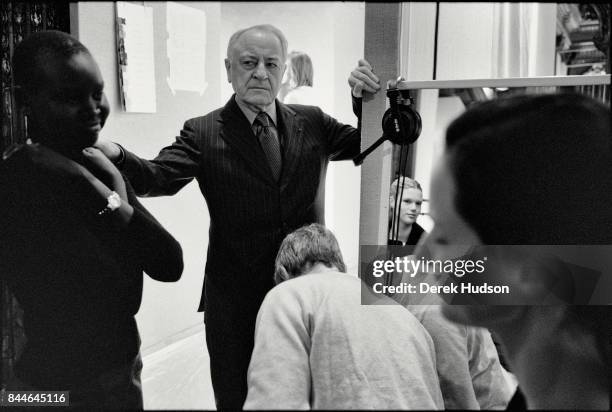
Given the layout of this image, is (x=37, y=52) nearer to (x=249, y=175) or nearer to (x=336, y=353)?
(x=249, y=175)

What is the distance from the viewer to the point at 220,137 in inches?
48.4

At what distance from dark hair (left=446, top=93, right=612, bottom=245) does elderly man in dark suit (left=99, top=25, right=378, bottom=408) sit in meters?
0.51

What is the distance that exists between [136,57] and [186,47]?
13cm

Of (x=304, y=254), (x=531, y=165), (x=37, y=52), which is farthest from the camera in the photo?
(x=37, y=52)

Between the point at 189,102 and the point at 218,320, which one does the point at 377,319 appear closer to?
the point at 218,320

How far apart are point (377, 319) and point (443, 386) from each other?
23 centimetres

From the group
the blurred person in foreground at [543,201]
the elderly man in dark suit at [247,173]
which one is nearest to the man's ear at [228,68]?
the elderly man in dark suit at [247,173]

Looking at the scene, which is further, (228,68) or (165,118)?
(165,118)

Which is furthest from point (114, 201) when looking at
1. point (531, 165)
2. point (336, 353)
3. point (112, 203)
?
point (531, 165)

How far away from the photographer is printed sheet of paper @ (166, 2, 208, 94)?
1265 millimetres

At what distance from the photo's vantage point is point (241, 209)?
1.24 metres

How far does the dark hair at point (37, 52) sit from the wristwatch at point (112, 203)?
32 centimetres

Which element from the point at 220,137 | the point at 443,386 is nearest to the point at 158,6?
the point at 220,137

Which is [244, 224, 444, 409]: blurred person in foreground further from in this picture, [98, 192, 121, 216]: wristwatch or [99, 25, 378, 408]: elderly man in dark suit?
[98, 192, 121, 216]: wristwatch
